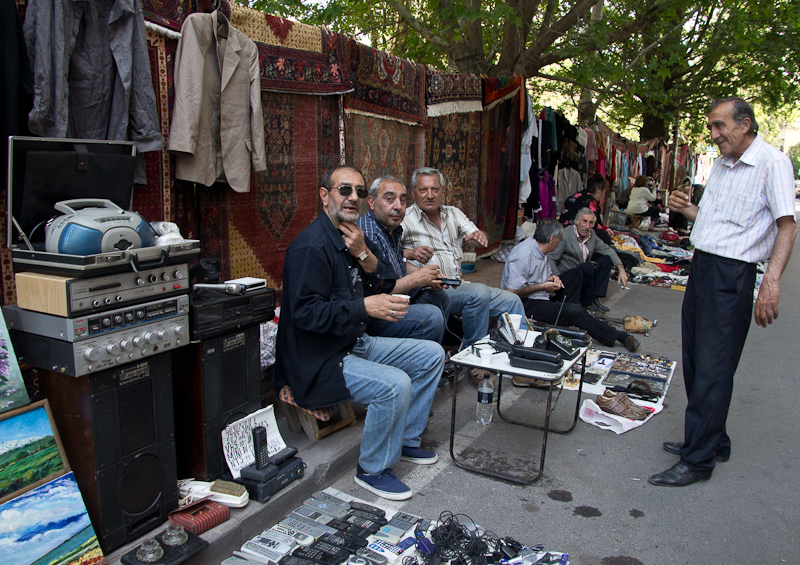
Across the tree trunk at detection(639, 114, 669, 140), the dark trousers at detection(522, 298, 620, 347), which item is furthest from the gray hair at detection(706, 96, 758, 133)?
the tree trunk at detection(639, 114, 669, 140)

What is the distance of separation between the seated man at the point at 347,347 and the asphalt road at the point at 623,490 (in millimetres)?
337

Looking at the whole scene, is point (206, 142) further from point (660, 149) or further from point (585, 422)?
point (660, 149)

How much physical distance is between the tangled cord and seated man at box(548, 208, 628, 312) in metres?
3.66

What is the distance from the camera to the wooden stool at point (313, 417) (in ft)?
11.1

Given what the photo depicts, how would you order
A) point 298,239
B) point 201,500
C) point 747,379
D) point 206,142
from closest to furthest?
point 201,500
point 298,239
point 206,142
point 747,379

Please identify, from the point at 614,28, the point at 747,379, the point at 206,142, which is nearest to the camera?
the point at 206,142

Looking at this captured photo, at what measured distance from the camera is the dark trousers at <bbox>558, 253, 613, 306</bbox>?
626 cm

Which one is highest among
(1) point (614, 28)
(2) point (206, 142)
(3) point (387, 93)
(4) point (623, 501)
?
(1) point (614, 28)

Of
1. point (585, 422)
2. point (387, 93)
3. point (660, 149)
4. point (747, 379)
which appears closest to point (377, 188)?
point (387, 93)

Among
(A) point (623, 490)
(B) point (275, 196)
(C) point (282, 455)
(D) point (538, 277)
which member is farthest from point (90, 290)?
(D) point (538, 277)

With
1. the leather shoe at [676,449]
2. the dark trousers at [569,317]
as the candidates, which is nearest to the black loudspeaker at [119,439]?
the leather shoe at [676,449]

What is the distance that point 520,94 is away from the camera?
27.5 feet

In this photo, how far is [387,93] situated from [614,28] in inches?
244

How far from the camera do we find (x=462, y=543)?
2646 millimetres
